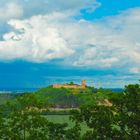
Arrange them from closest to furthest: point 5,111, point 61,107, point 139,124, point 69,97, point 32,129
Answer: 1. point 139,124
2. point 32,129
3. point 5,111
4. point 61,107
5. point 69,97

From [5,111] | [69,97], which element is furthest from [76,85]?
[5,111]

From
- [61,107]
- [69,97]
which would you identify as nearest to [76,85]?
[69,97]

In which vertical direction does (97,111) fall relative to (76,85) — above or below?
below

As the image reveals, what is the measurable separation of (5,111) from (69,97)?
350ft

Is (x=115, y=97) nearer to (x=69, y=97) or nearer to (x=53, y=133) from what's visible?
(x=53, y=133)

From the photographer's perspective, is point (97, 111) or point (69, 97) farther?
point (69, 97)

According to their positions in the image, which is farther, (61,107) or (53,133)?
(61,107)

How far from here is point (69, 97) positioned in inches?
5517

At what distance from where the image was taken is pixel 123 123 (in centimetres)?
2530

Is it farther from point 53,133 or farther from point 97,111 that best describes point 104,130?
point 53,133

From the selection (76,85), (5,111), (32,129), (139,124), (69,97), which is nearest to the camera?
(139,124)

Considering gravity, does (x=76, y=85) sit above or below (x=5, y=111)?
above

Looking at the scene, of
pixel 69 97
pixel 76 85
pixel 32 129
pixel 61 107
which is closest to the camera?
pixel 32 129

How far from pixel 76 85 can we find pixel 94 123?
13068cm
